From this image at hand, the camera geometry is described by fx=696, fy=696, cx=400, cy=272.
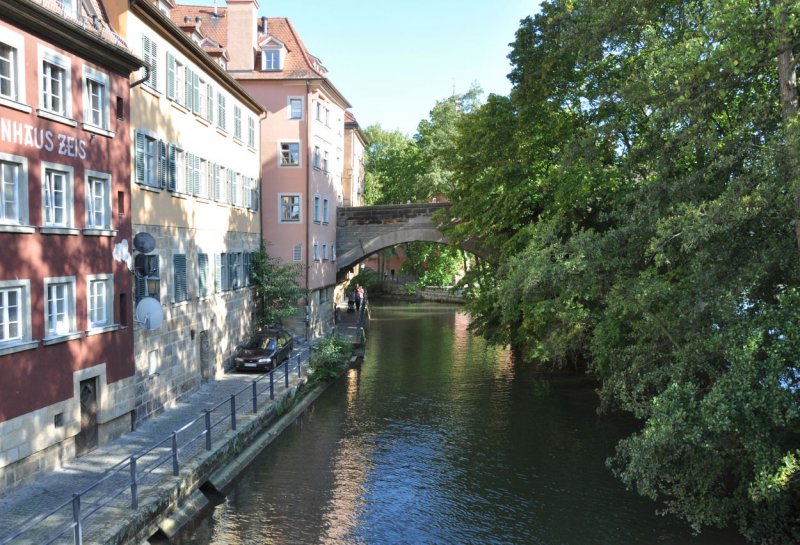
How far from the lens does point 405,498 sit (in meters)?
14.5

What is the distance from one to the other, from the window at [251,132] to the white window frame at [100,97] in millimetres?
12830

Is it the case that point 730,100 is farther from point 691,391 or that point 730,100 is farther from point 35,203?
point 35,203

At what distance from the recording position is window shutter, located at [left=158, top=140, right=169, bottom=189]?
18297 millimetres

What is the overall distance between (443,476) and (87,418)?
7818 mm

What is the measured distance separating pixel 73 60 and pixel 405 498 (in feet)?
36.7

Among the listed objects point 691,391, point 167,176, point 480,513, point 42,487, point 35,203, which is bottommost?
point 480,513

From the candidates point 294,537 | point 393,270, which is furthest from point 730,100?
point 393,270

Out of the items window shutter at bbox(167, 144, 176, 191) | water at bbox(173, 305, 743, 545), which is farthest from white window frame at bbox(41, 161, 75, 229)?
water at bbox(173, 305, 743, 545)

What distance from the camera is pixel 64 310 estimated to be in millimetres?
13781

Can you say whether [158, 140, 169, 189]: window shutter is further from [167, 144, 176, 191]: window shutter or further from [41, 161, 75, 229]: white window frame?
[41, 161, 75, 229]: white window frame

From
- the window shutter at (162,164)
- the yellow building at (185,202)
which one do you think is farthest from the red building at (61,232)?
Result: the window shutter at (162,164)

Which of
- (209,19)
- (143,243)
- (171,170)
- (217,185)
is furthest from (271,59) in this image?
(143,243)

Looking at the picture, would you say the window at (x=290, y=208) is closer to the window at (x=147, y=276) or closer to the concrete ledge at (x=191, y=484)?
the concrete ledge at (x=191, y=484)

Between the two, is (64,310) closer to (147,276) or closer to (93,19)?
(147,276)
